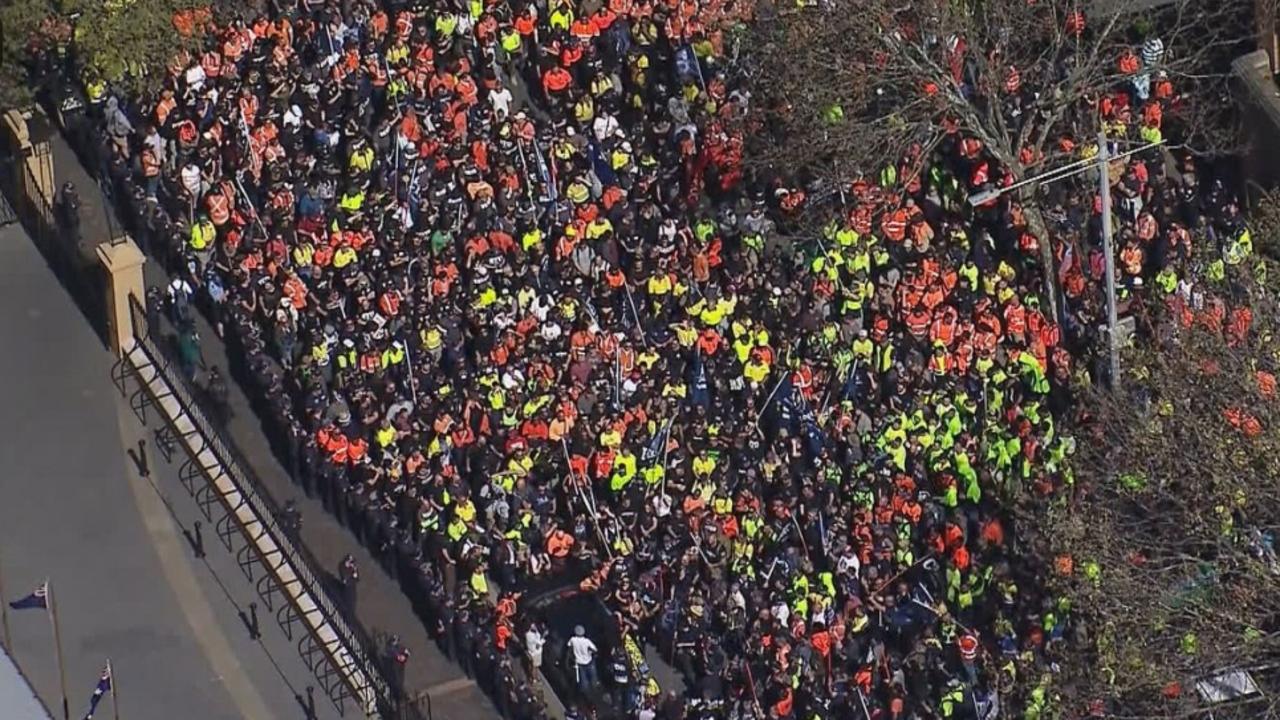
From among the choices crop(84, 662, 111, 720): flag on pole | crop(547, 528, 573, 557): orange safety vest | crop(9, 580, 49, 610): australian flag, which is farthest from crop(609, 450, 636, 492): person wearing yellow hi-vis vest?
crop(9, 580, 49, 610): australian flag

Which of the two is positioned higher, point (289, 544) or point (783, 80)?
point (783, 80)

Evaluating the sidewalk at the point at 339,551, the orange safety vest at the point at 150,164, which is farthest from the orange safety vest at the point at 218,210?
the orange safety vest at the point at 150,164

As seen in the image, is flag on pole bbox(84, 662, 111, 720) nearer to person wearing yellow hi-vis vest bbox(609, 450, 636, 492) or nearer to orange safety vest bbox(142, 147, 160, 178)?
person wearing yellow hi-vis vest bbox(609, 450, 636, 492)

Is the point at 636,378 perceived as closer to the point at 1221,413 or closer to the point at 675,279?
the point at 675,279

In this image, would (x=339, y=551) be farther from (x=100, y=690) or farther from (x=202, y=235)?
(x=202, y=235)

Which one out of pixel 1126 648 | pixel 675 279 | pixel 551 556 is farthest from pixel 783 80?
pixel 1126 648

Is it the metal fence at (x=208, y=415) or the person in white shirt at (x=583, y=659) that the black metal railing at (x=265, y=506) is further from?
the person in white shirt at (x=583, y=659)
